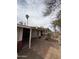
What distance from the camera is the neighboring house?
5.06ft

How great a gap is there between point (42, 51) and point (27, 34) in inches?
9.8

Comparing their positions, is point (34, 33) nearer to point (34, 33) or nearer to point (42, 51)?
point (34, 33)

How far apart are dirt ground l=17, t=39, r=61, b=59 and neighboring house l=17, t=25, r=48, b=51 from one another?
0.05m

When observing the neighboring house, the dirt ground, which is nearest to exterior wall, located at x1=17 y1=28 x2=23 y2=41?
the neighboring house

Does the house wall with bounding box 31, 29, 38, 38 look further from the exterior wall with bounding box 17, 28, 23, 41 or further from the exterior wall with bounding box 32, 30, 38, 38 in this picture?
the exterior wall with bounding box 17, 28, 23, 41

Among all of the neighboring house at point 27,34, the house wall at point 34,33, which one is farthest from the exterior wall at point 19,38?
the house wall at point 34,33

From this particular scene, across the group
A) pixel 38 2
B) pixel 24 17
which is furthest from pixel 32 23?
pixel 38 2

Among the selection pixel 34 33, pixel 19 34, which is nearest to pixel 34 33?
pixel 34 33

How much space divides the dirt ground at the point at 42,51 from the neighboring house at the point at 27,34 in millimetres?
50

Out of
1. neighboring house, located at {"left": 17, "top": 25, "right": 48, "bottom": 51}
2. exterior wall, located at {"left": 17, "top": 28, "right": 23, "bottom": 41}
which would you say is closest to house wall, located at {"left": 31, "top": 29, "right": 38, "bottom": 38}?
neighboring house, located at {"left": 17, "top": 25, "right": 48, "bottom": 51}

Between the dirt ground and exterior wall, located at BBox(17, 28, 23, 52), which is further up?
exterior wall, located at BBox(17, 28, 23, 52)
